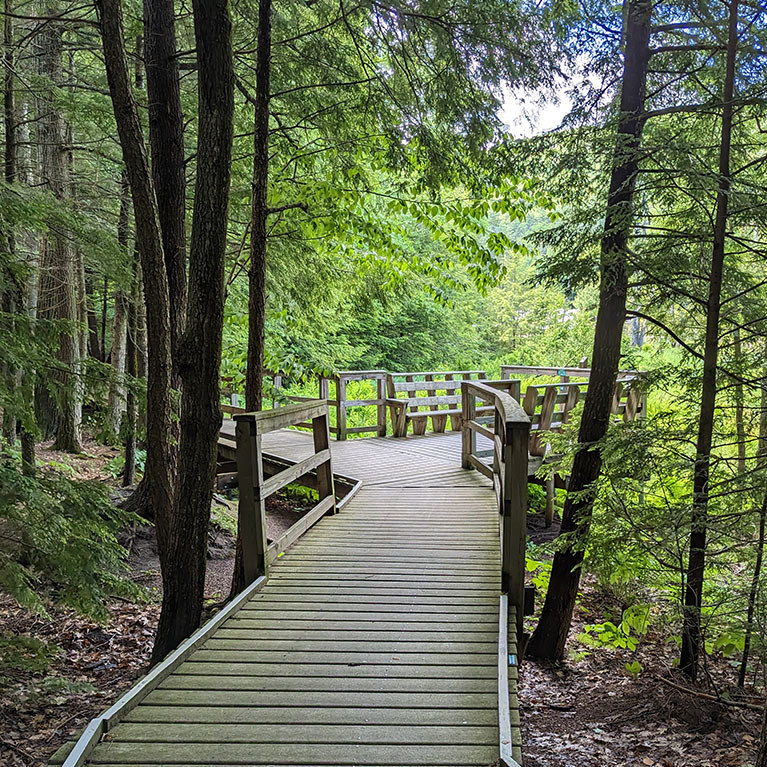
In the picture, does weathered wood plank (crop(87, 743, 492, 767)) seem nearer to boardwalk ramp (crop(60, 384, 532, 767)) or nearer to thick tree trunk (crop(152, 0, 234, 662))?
boardwalk ramp (crop(60, 384, 532, 767))

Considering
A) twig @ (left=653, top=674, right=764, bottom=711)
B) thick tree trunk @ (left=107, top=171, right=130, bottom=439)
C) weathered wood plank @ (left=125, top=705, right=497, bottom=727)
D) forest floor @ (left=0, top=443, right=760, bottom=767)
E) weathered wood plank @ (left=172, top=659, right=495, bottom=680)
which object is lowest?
forest floor @ (left=0, top=443, right=760, bottom=767)

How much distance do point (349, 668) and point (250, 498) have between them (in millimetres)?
1506

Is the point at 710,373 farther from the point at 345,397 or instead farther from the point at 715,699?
the point at 345,397

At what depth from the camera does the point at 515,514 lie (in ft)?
13.6

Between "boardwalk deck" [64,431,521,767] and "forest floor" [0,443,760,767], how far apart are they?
0.86 meters

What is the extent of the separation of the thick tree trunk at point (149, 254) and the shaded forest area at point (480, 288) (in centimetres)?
2

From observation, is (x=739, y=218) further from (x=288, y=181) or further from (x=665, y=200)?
(x=288, y=181)

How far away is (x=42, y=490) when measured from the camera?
11.8ft

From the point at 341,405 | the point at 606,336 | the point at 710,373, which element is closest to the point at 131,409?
the point at 606,336

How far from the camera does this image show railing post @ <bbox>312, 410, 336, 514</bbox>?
19.8 ft

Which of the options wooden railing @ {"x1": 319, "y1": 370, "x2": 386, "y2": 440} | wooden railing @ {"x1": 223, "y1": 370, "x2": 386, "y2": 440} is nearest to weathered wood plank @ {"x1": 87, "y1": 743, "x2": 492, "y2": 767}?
wooden railing @ {"x1": 223, "y1": 370, "x2": 386, "y2": 440}

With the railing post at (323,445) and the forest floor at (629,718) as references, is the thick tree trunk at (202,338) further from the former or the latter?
the forest floor at (629,718)

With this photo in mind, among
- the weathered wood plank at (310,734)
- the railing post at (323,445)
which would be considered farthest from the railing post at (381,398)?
the weathered wood plank at (310,734)

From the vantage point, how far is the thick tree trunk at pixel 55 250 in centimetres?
638
